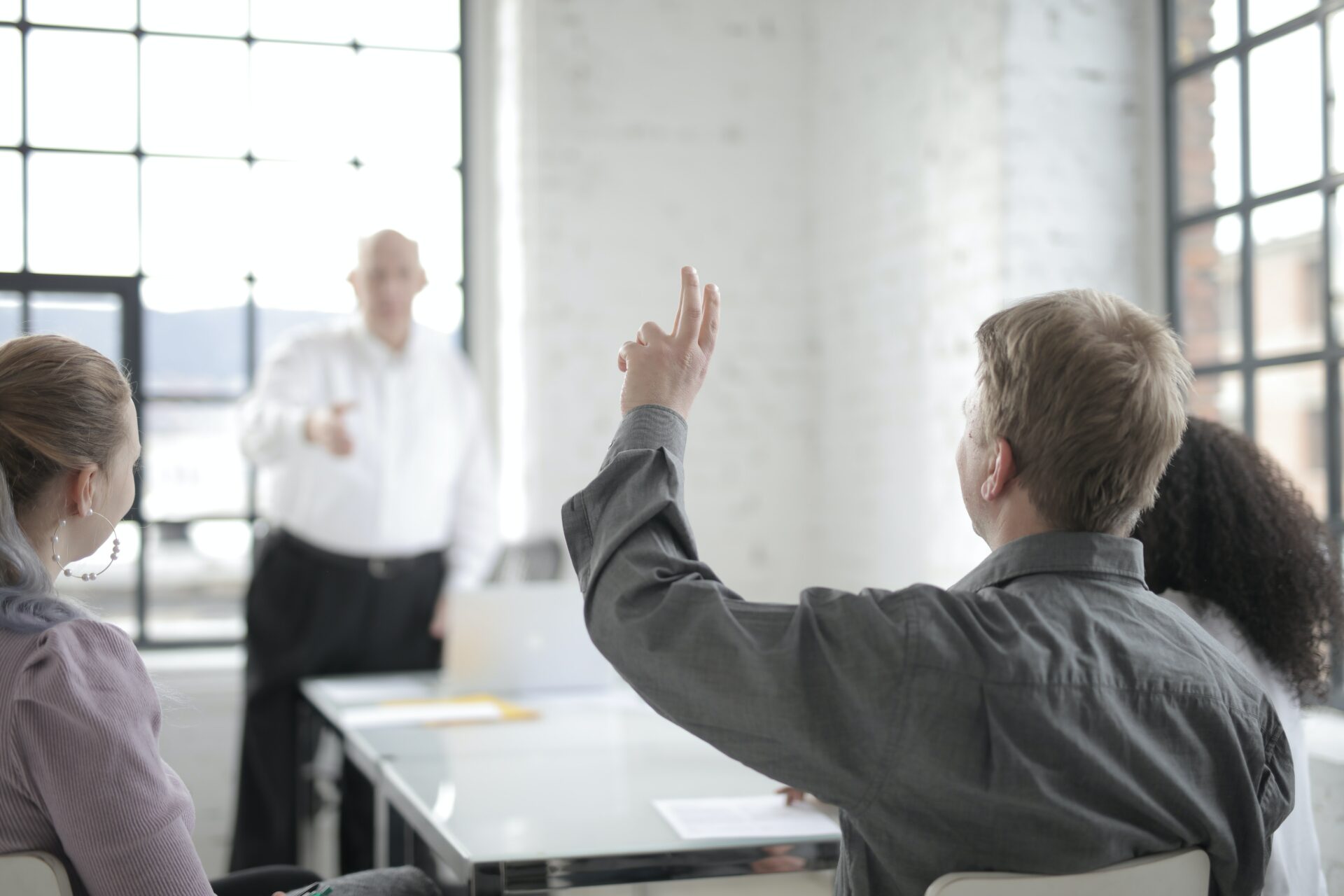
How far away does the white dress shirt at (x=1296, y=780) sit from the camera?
157cm

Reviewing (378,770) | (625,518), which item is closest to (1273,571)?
(625,518)

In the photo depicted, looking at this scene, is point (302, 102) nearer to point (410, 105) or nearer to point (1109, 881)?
point (410, 105)

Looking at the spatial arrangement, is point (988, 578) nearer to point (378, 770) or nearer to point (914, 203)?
point (378, 770)

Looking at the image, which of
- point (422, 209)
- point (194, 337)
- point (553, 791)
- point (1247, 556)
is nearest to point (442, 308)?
point (422, 209)

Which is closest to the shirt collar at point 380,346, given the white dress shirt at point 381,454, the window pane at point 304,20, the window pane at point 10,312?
the white dress shirt at point 381,454

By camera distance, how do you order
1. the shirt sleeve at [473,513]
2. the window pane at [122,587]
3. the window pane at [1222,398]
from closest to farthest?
the window pane at [1222,398] → the shirt sleeve at [473,513] → the window pane at [122,587]

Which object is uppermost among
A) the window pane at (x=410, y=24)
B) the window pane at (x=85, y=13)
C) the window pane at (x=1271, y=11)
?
the window pane at (x=410, y=24)

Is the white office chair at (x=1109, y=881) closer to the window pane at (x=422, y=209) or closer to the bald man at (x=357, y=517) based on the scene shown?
the bald man at (x=357, y=517)

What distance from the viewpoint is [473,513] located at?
389 centimetres

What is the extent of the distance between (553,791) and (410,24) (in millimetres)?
3882

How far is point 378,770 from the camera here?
2207mm

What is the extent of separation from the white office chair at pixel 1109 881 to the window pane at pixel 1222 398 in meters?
2.52

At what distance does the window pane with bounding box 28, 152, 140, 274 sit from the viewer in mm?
4598

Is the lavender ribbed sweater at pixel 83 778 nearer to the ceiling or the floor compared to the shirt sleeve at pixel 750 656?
nearer to the floor
